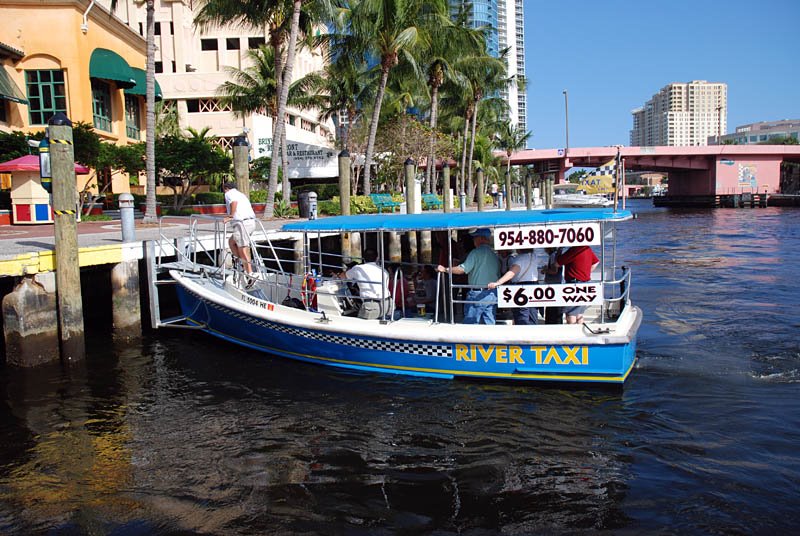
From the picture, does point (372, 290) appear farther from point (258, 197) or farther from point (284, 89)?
point (258, 197)

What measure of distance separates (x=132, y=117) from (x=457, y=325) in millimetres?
31724

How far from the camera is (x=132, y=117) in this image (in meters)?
36.1

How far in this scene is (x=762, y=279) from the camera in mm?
19156

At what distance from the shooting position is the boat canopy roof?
8.70 m

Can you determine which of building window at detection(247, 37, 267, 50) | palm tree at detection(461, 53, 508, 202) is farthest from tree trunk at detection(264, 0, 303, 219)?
building window at detection(247, 37, 267, 50)

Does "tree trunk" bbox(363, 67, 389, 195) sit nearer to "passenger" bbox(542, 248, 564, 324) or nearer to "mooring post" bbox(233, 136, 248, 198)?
"mooring post" bbox(233, 136, 248, 198)

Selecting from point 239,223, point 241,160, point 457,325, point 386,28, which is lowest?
point 457,325

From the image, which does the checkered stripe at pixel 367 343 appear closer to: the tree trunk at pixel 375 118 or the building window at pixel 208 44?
the tree trunk at pixel 375 118

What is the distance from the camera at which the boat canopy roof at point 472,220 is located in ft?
28.6

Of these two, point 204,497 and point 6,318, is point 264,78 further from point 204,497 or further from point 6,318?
point 204,497

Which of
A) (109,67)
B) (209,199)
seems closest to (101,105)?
(109,67)

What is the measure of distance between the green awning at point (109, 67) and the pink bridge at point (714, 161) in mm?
52385

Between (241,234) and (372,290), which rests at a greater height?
(241,234)

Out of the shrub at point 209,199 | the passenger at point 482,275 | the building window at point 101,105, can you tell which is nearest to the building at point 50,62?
the building window at point 101,105
